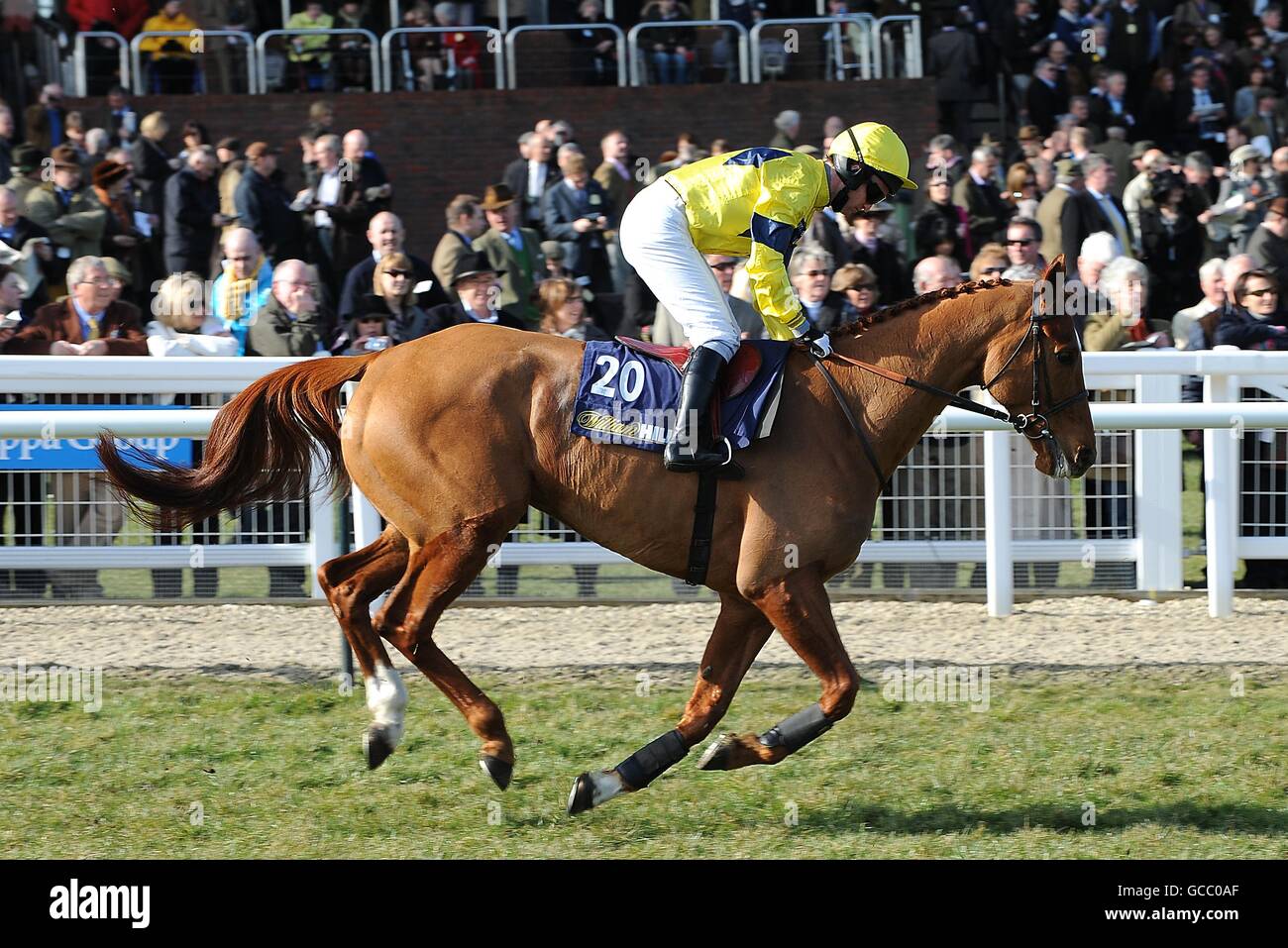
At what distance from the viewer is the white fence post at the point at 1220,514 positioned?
7090mm

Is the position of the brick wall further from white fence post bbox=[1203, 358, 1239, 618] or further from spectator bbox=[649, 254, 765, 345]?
white fence post bbox=[1203, 358, 1239, 618]

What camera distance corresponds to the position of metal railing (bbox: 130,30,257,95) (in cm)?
1432

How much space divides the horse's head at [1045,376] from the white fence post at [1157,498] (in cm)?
240

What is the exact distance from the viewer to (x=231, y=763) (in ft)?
16.9

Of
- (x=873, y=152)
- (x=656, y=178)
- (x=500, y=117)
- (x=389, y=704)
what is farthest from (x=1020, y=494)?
(x=500, y=117)

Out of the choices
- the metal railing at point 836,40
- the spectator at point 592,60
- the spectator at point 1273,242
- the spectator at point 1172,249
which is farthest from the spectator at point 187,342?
the metal railing at point 836,40

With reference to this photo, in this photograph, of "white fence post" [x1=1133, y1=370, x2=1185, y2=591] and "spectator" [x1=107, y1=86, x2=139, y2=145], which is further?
"spectator" [x1=107, y1=86, x2=139, y2=145]

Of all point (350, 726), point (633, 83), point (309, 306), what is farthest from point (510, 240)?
point (633, 83)

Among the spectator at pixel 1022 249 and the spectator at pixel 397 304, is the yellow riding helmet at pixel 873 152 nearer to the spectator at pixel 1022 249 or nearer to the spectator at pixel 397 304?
the spectator at pixel 397 304

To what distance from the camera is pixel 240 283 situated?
8273mm

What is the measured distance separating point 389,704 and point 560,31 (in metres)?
11.1

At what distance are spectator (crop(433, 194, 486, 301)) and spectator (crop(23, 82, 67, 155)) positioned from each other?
460 cm

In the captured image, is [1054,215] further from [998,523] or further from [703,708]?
[703,708]

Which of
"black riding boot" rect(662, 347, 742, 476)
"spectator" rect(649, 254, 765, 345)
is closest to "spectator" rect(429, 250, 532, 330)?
"spectator" rect(649, 254, 765, 345)
